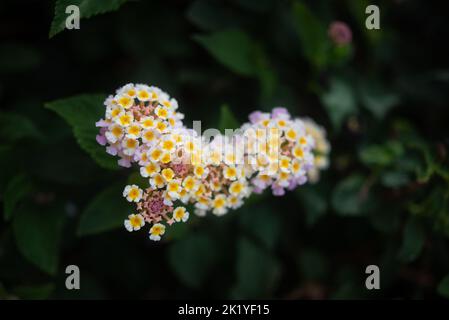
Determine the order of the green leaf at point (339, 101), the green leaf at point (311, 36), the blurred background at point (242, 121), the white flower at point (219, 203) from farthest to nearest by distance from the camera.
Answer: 1. the green leaf at point (339, 101)
2. the green leaf at point (311, 36)
3. the blurred background at point (242, 121)
4. the white flower at point (219, 203)

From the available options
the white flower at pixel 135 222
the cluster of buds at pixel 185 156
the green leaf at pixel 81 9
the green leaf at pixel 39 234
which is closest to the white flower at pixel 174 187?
the cluster of buds at pixel 185 156

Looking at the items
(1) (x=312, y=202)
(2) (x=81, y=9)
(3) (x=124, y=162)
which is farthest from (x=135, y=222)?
(1) (x=312, y=202)

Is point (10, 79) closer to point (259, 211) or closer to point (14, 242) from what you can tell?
point (14, 242)

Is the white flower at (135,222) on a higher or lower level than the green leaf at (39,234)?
lower

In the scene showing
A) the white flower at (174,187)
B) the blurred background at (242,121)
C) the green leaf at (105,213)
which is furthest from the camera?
the blurred background at (242,121)

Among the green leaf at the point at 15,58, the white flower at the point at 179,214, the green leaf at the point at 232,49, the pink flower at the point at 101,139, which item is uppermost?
the green leaf at the point at 15,58

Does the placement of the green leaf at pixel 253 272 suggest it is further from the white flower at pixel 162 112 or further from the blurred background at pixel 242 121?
the white flower at pixel 162 112
